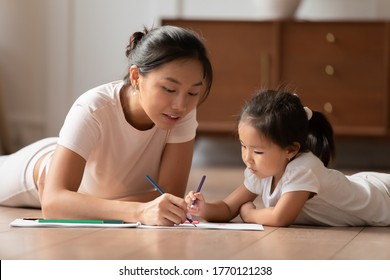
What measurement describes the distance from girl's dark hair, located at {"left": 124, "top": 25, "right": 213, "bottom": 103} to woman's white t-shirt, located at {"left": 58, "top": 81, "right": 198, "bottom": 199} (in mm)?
159

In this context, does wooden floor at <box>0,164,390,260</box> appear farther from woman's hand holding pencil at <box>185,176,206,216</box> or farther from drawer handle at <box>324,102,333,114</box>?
drawer handle at <box>324,102,333,114</box>

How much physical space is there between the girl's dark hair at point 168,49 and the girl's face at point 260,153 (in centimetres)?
16

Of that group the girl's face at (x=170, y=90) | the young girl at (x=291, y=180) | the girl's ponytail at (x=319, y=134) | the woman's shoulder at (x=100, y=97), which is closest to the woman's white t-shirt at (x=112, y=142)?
the woman's shoulder at (x=100, y=97)

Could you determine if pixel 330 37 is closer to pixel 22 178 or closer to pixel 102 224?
pixel 22 178

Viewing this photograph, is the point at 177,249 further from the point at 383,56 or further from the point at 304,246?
the point at 383,56

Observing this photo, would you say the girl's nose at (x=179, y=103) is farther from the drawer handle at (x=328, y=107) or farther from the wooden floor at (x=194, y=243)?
the drawer handle at (x=328, y=107)

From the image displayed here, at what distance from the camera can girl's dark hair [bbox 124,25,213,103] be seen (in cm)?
195

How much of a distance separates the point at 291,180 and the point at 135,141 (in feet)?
1.46

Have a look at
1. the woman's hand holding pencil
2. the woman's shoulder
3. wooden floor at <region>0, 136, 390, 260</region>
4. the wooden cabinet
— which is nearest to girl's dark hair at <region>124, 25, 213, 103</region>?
the woman's shoulder

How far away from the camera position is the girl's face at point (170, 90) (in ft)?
6.32

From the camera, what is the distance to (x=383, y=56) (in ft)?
14.1

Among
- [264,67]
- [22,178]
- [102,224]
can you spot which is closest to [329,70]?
[264,67]

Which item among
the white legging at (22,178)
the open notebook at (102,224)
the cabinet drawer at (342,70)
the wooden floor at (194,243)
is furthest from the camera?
the cabinet drawer at (342,70)
